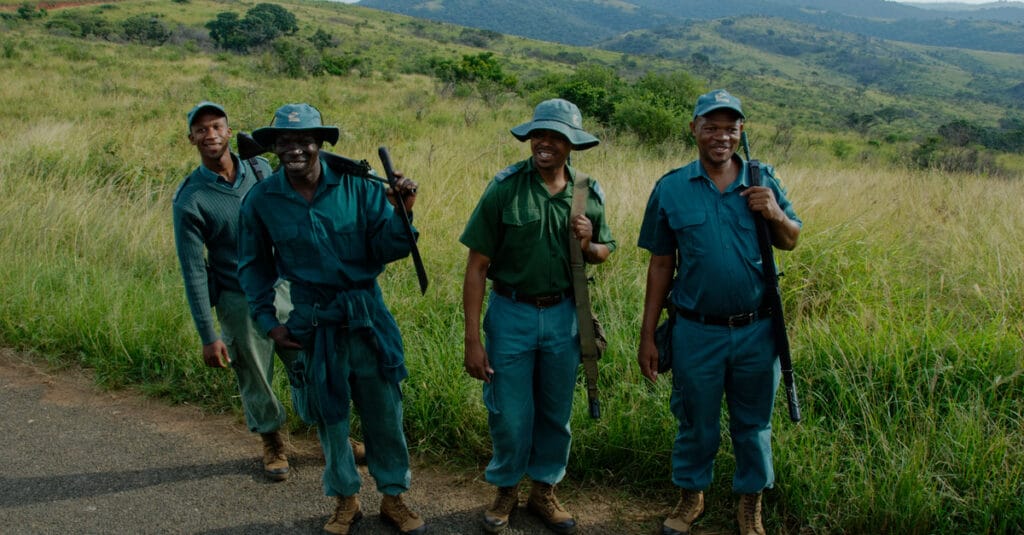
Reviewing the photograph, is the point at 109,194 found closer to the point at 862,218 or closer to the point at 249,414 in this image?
the point at 249,414

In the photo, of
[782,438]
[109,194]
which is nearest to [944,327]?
[782,438]

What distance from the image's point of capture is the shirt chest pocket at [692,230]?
2818 mm

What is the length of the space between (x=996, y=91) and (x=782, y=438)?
11154 cm

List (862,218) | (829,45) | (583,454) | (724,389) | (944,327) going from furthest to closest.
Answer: (829,45) → (862,218) → (944,327) → (583,454) → (724,389)

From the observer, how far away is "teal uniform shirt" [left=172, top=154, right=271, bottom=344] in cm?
334

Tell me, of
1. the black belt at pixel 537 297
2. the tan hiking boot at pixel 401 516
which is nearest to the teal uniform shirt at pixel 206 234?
the tan hiking boot at pixel 401 516

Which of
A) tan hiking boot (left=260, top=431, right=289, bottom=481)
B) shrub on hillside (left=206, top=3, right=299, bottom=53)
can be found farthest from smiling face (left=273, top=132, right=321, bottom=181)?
shrub on hillside (left=206, top=3, right=299, bottom=53)

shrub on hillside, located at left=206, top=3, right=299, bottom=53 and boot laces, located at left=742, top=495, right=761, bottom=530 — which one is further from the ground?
shrub on hillside, located at left=206, top=3, right=299, bottom=53

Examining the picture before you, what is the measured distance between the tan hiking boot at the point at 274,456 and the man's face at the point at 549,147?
196cm

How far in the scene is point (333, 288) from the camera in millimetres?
2975

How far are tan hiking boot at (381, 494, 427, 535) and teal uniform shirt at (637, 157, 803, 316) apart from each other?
1.47m

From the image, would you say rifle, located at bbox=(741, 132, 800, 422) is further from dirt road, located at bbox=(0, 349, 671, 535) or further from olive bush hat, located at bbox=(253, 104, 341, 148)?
olive bush hat, located at bbox=(253, 104, 341, 148)

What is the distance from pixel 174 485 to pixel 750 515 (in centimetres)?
267

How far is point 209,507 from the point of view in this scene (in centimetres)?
334
